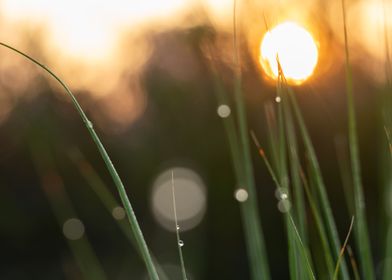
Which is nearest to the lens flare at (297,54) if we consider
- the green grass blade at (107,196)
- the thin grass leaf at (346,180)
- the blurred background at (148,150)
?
the thin grass leaf at (346,180)

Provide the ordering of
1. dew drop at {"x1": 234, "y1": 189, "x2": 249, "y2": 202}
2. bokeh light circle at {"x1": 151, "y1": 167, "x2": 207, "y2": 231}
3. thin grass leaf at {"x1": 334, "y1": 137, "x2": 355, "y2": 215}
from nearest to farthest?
dew drop at {"x1": 234, "y1": 189, "x2": 249, "y2": 202} → thin grass leaf at {"x1": 334, "y1": 137, "x2": 355, "y2": 215} → bokeh light circle at {"x1": 151, "y1": 167, "x2": 207, "y2": 231}

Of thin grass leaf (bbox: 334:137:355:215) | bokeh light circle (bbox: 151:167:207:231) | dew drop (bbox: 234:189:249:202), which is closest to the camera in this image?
dew drop (bbox: 234:189:249:202)

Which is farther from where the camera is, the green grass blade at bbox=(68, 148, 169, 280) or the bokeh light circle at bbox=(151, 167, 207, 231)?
the bokeh light circle at bbox=(151, 167, 207, 231)

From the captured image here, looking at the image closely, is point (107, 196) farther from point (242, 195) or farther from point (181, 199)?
point (181, 199)

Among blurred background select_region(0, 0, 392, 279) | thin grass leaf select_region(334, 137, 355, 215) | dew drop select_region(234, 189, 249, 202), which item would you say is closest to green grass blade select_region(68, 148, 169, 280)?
dew drop select_region(234, 189, 249, 202)

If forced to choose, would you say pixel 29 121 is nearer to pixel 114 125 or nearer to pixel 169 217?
pixel 114 125

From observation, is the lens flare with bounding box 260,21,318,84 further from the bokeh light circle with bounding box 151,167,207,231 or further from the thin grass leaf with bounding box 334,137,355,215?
the bokeh light circle with bounding box 151,167,207,231

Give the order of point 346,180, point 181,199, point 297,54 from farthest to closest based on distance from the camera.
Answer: point 181,199 → point 297,54 → point 346,180

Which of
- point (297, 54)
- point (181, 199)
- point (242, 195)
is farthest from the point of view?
point (181, 199)

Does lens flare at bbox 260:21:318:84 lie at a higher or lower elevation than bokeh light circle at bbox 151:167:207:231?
lower

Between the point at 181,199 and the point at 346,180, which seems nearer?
the point at 346,180

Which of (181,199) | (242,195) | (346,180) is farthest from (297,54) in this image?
(181,199)
